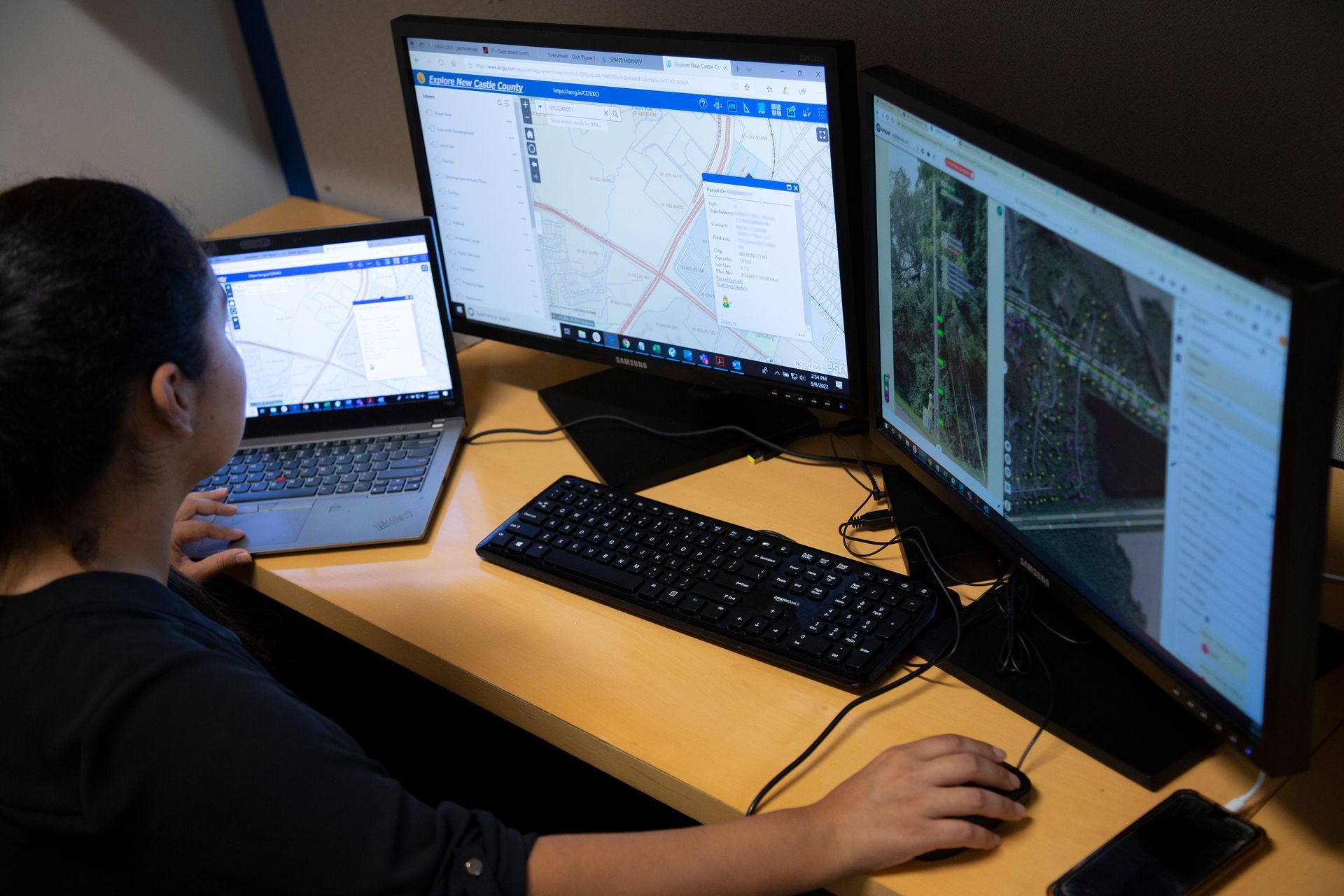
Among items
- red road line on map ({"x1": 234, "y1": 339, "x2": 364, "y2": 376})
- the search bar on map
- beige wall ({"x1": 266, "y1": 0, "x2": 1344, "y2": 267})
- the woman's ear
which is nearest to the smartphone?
beige wall ({"x1": 266, "y1": 0, "x2": 1344, "y2": 267})

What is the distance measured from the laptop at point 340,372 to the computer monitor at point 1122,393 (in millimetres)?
523

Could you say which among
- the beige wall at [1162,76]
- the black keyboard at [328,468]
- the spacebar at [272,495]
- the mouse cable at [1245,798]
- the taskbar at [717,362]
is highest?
the beige wall at [1162,76]

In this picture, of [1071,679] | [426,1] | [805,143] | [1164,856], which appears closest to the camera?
[1164,856]

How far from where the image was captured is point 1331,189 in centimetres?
94

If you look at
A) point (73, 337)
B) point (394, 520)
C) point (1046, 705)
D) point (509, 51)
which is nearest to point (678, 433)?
point (394, 520)

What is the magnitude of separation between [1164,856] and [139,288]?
2.50 feet

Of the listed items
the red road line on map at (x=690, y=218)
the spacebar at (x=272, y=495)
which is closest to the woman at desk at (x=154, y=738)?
the spacebar at (x=272, y=495)

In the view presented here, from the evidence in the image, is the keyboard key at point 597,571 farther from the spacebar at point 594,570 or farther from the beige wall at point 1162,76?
the beige wall at point 1162,76

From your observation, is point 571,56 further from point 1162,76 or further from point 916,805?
point 916,805

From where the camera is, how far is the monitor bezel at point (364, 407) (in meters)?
1.21

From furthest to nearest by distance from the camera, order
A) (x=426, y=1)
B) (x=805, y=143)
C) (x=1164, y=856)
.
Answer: (x=426, y=1) < (x=805, y=143) < (x=1164, y=856)

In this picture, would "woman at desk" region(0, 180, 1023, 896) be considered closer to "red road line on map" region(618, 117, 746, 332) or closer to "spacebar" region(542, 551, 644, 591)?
"spacebar" region(542, 551, 644, 591)

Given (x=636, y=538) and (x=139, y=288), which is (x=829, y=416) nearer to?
(x=636, y=538)

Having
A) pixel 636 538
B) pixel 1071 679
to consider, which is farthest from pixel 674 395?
pixel 1071 679
